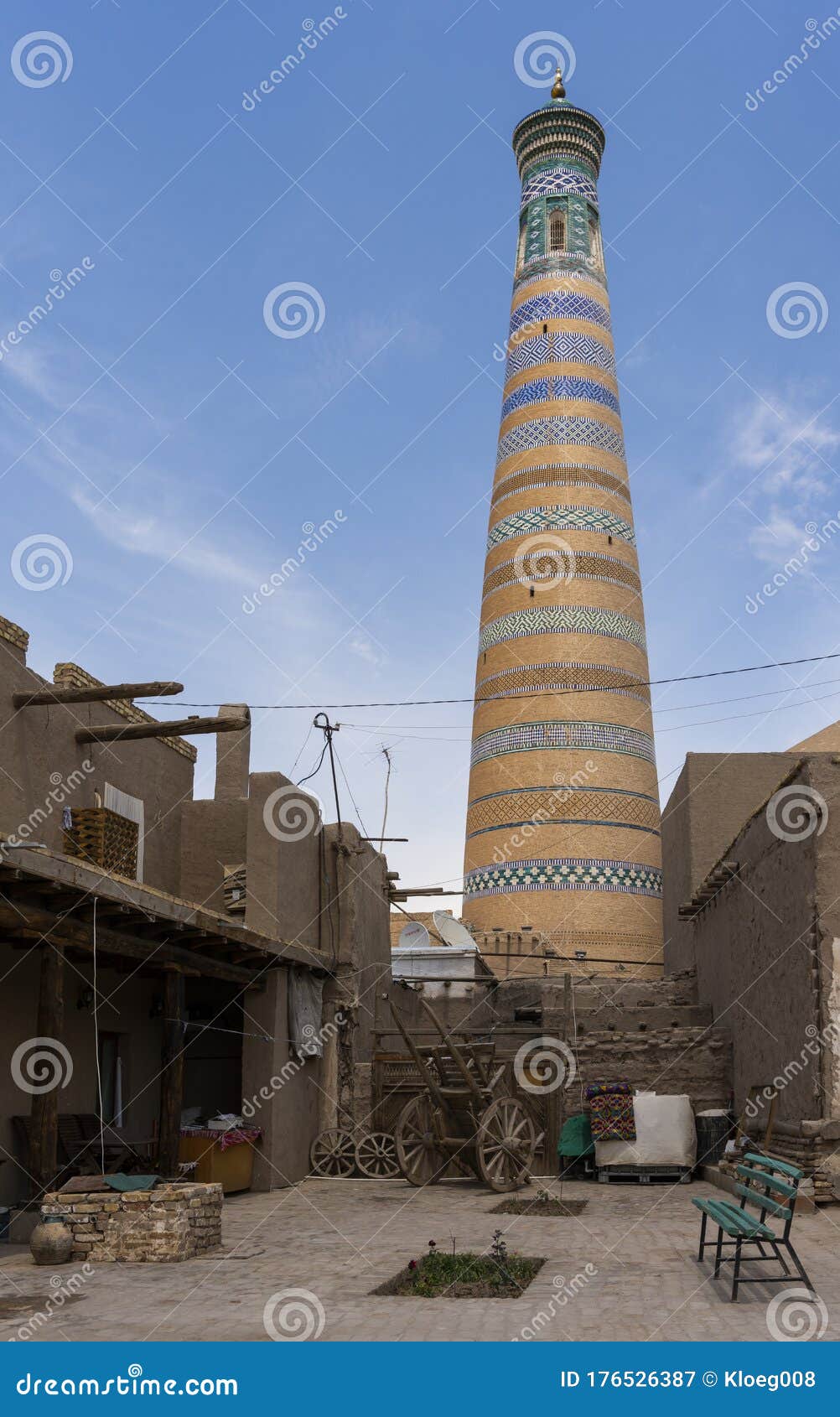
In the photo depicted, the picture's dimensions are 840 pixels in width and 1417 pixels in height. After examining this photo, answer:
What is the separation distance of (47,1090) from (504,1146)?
5.10m

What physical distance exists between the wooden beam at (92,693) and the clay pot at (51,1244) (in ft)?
18.1

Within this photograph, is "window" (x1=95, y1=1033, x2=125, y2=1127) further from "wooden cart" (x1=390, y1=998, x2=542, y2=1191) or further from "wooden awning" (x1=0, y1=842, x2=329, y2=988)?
"wooden cart" (x1=390, y1=998, x2=542, y2=1191)

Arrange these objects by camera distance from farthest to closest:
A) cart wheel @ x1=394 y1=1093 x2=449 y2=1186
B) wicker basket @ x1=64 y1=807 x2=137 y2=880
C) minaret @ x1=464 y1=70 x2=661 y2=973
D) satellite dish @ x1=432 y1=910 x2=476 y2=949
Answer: minaret @ x1=464 y1=70 x2=661 y2=973, satellite dish @ x1=432 y1=910 x2=476 y2=949, wicker basket @ x1=64 y1=807 x2=137 y2=880, cart wheel @ x1=394 y1=1093 x2=449 y2=1186

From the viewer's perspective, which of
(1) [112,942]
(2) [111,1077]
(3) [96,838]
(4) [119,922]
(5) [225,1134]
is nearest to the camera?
(1) [112,942]

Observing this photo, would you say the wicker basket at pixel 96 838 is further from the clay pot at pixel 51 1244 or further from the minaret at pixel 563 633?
the minaret at pixel 563 633

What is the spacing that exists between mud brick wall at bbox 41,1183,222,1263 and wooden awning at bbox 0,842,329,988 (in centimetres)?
209

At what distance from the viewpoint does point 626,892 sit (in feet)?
78.3

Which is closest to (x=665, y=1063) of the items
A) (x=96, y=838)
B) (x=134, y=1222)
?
(x=96, y=838)

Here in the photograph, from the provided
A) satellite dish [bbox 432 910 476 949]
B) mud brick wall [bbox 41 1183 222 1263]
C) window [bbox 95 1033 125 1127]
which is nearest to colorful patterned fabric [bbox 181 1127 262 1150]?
window [bbox 95 1033 125 1127]

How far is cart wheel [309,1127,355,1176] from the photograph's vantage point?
15133 millimetres

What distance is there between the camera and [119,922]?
37.5ft

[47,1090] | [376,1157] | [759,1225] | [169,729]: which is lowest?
[376,1157]

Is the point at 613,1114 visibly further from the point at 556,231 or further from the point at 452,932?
the point at 556,231

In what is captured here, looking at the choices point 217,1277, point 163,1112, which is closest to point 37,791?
point 163,1112
